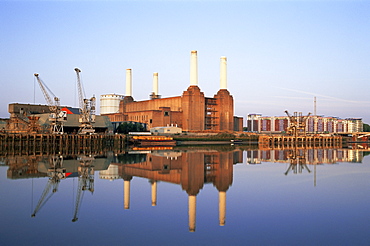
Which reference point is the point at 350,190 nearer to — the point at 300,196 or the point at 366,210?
the point at 300,196

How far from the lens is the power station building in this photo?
8856cm

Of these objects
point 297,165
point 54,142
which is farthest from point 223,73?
point 297,165

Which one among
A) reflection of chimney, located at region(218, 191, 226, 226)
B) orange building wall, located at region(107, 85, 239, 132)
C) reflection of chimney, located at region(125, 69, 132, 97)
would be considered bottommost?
reflection of chimney, located at region(218, 191, 226, 226)

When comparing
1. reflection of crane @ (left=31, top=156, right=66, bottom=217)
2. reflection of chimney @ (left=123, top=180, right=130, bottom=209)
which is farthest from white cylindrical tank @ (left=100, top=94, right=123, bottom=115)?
reflection of chimney @ (left=123, top=180, right=130, bottom=209)

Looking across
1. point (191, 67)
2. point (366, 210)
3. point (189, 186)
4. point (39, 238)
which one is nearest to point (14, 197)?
point (39, 238)

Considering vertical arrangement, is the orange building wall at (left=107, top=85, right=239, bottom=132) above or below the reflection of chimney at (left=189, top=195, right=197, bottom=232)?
above

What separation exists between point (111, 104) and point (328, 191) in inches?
4277

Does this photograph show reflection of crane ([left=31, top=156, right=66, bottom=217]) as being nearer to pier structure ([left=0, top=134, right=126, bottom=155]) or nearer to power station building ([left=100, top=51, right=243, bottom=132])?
pier structure ([left=0, top=134, right=126, bottom=155])

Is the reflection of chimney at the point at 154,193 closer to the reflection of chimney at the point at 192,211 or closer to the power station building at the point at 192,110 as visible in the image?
the reflection of chimney at the point at 192,211

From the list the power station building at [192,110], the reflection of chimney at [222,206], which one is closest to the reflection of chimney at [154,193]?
the reflection of chimney at [222,206]

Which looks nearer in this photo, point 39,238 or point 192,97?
point 39,238

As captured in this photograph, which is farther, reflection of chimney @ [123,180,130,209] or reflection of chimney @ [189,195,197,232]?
reflection of chimney @ [123,180,130,209]

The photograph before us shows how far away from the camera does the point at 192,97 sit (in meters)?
88.6

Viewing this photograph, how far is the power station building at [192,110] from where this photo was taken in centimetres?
8856
